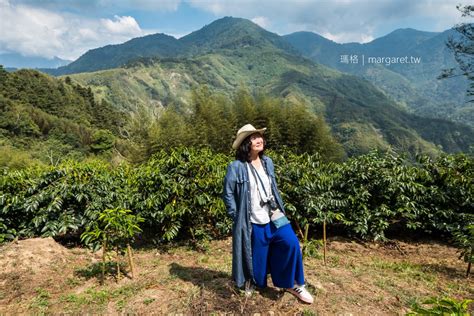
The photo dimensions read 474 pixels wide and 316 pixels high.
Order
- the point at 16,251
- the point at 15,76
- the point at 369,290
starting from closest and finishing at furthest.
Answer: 1. the point at 369,290
2. the point at 16,251
3. the point at 15,76

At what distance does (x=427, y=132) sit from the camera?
13438cm

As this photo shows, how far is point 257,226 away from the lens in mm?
3150

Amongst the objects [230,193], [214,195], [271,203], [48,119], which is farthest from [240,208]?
[48,119]

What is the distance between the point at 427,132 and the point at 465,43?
5627 inches

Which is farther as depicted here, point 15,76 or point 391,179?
point 15,76

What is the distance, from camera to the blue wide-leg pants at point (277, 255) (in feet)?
10.1

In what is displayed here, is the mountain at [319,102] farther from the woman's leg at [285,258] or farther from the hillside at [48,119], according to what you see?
the woman's leg at [285,258]

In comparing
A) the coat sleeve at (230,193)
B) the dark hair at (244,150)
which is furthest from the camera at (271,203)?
the dark hair at (244,150)

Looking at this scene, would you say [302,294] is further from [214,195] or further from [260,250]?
[214,195]

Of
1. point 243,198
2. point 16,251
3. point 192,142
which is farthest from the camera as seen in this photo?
point 192,142

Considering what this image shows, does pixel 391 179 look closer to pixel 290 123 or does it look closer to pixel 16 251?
pixel 16 251

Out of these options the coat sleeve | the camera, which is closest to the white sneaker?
the camera

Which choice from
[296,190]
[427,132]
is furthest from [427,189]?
[427,132]

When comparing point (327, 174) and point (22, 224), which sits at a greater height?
point (327, 174)
